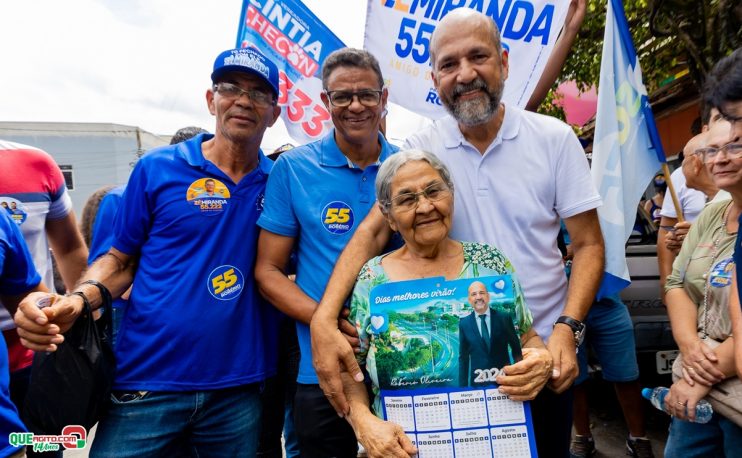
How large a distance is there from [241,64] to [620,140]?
78.4 inches

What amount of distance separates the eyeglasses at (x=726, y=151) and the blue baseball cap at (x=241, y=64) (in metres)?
1.86

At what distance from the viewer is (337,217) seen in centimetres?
207

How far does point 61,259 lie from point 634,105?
338 centimetres

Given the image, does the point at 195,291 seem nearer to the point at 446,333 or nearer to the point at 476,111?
the point at 446,333

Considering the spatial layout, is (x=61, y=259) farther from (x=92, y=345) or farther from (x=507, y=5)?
(x=507, y=5)

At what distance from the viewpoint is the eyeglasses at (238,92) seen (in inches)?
88.3

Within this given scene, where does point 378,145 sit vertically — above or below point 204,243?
above

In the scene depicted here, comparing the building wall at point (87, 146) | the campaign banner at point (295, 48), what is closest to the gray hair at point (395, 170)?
the campaign banner at point (295, 48)

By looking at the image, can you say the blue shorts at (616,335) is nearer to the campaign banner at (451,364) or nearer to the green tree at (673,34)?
the campaign banner at (451,364)

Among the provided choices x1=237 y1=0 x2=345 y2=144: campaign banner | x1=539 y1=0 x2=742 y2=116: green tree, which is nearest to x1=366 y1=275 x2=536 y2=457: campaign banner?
x1=237 y1=0 x2=345 y2=144: campaign banner

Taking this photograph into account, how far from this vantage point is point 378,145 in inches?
90.4

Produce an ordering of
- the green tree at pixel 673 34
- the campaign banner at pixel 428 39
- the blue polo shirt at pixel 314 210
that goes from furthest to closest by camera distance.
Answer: the green tree at pixel 673 34, the campaign banner at pixel 428 39, the blue polo shirt at pixel 314 210

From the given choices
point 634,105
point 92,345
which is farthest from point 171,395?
point 634,105

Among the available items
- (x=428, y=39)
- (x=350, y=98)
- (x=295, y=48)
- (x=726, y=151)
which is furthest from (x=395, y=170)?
(x=295, y=48)
